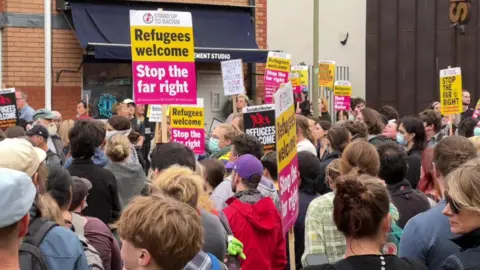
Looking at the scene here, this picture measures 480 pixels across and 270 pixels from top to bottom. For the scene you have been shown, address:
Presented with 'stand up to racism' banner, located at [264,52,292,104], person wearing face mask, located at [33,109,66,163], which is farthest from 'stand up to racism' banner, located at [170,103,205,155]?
'stand up to racism' banner, located at [264,52,292,104]

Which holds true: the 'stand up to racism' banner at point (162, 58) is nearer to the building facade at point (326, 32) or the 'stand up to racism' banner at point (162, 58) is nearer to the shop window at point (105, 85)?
the shop window at point (105, 85)

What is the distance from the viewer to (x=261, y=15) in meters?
20.7

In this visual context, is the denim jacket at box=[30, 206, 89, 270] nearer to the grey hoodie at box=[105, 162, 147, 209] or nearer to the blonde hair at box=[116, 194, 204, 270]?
the blonde hair at box=[116, 194, 204, 270]

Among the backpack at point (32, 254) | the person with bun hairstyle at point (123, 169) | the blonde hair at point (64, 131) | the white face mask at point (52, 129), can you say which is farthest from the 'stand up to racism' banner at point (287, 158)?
the blonde hair at point (64, 131)

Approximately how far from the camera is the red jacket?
6.25 meters

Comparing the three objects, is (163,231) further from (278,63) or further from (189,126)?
(278,63)

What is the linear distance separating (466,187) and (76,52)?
15228mm

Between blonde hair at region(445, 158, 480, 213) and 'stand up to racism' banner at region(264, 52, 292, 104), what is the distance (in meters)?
12.1

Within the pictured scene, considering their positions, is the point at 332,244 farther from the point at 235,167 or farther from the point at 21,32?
the point at 21,32

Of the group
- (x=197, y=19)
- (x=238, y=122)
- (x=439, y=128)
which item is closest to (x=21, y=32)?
(x=197, y=19)

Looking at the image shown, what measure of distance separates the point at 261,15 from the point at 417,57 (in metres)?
5.64

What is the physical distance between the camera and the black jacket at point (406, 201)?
245 inches

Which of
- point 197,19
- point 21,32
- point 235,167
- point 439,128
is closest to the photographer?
point 235,167

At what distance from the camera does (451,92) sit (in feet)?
48.6
